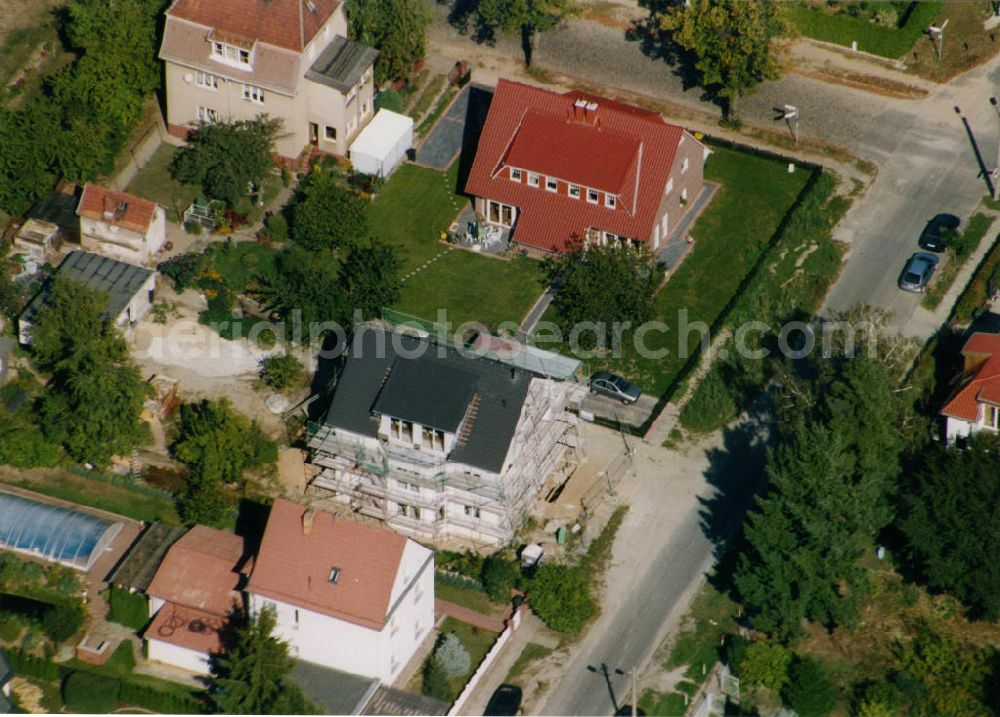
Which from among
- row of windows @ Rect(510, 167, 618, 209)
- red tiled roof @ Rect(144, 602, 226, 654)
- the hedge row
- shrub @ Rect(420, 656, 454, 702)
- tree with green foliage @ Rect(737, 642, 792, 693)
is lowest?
red tiled roof @ Rect(144, 602, 226, 654)

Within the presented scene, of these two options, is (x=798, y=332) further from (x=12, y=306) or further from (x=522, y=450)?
(x=12, y=306)

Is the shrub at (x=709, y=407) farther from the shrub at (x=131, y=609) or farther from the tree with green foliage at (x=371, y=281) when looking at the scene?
the shrub at (x=131, y=609)

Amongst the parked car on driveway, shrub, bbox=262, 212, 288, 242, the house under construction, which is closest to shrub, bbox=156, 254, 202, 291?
shrub, bbox=262, 212, 288, 242

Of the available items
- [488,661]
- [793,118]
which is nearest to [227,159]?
[793,118]

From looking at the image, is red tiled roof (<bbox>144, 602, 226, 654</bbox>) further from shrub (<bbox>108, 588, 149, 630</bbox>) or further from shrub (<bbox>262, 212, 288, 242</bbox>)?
shrub (<bbox>262, 212, 288, 242</bbox>)

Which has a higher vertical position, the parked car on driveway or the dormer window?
the dormer window

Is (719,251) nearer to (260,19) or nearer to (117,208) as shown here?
(260,19)

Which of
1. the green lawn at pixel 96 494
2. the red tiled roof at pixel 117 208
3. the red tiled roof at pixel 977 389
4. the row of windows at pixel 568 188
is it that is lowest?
the green lawn at pixel 96 494

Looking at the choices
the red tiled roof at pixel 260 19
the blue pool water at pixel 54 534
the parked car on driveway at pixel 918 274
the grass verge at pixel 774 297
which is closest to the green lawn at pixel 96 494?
the blue pool water at pixel 54 534
